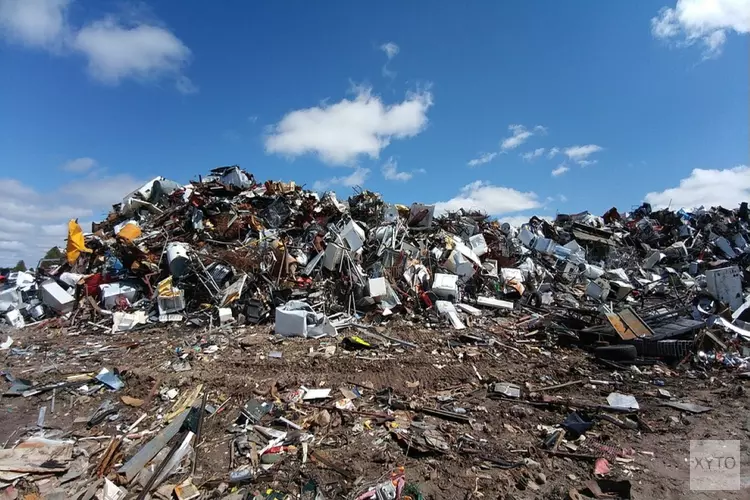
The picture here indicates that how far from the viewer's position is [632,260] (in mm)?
15039

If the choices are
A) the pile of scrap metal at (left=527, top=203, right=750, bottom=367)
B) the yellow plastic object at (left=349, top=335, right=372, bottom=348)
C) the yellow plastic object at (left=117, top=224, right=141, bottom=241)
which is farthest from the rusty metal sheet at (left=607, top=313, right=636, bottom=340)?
the yellow plastic object at (left=117, top=224, right=141, bottom=241)

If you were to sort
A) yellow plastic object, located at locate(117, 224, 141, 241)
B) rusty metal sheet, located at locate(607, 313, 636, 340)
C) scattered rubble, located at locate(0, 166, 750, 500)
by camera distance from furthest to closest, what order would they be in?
yellow plastic object, located at locate(117, 224, 141, 241)
rusty metal sheet, located at locate(607, 313, 636, 340)
scattered rubble, located at locate(0, 166, 750, 500)

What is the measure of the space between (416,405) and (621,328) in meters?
4.33

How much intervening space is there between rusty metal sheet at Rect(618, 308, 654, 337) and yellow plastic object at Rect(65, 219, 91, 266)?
13030 millimetres

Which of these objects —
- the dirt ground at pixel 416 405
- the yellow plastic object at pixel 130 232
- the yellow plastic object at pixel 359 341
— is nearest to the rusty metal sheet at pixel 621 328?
the dirt ground at pixel 416 405

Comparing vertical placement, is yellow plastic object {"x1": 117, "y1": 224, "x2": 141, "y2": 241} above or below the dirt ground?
above

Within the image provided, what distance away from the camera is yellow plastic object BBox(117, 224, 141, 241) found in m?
10.2

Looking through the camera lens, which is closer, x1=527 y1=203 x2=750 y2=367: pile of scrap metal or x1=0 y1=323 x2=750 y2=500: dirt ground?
x1=0 y1=323 x2=750 y2=500: dirt ground

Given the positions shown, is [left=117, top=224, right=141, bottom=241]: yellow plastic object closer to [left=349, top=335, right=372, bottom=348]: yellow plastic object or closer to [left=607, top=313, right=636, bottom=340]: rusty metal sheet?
[left=349, top=335, right=372, bottom=348]: yellow plastic object

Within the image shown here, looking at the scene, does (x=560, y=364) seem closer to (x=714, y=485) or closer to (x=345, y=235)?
(x=714, y=485)

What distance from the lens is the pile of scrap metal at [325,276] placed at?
8312 mm

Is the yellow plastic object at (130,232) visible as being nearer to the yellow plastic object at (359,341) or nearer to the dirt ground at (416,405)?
the dirt ground at (416,405)

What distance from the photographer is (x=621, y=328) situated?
6703mm

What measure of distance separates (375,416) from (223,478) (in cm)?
172
